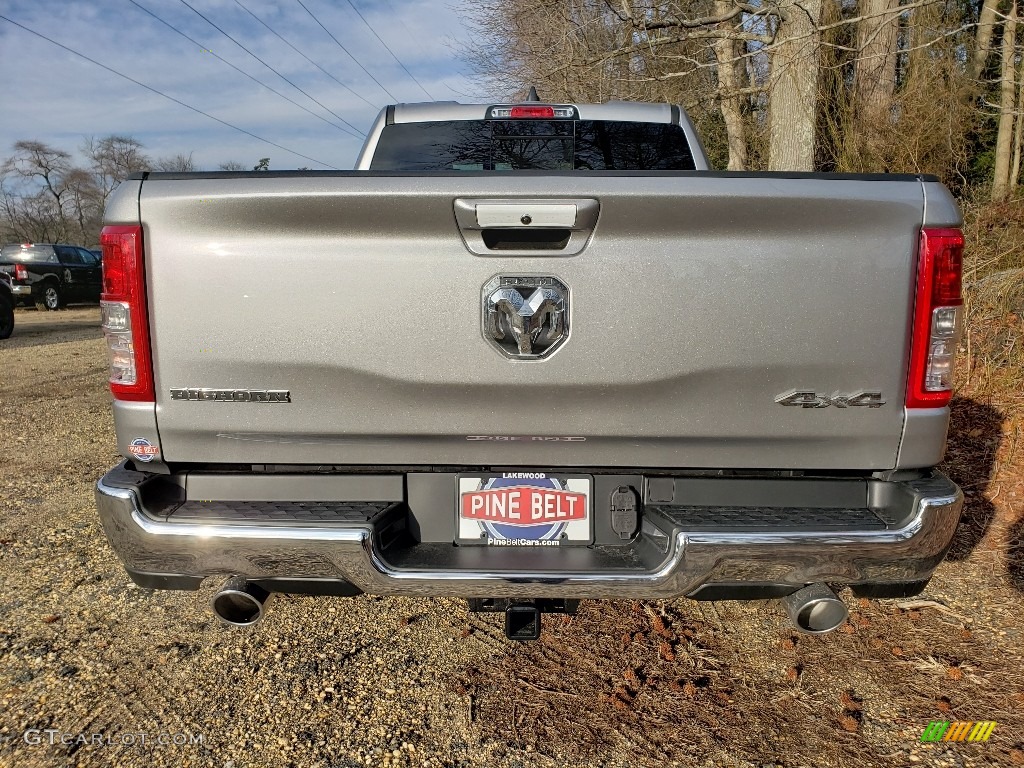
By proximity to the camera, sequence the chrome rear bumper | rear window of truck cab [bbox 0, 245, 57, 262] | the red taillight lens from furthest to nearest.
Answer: rear window of truck cab [bbox 0, 245, 57, 262], the red taillight lens, the chrome rear bumper

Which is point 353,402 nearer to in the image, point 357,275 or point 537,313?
point 357,275

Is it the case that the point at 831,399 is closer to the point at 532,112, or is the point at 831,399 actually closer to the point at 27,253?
the point at 532,112

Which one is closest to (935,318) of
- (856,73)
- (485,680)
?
(485,680)

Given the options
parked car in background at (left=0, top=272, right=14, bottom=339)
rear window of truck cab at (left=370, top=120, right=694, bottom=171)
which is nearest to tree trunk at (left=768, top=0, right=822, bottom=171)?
rear window of truck cab at (left=370, top=120, right=694, bottom=171)

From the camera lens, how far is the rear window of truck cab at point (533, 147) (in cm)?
383

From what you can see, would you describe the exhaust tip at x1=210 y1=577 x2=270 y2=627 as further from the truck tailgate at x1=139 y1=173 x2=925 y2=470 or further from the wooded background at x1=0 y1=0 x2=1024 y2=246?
the wooded background at x1=0 y1=0 x2=1024 y2=246

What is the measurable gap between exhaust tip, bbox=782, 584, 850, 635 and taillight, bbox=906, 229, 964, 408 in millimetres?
613

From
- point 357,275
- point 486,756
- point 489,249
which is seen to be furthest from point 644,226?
point 486,756

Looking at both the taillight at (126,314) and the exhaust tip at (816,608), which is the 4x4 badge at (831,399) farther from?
the taillight at (126,314)

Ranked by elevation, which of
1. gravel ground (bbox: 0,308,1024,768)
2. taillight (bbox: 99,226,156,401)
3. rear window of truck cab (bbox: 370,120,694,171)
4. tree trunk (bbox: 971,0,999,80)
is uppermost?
tree trunk (bbox: 971,0,999,80)

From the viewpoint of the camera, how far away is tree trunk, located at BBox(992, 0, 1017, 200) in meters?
8.05

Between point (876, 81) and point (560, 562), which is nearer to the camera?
point (560, 562)

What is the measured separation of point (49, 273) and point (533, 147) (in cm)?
1968

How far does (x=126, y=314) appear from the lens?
2.10 meters
